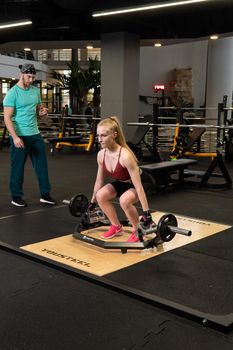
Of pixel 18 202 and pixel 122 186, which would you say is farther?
pixel 18 202

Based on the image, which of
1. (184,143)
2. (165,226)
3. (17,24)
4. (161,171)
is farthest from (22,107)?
(17,24)

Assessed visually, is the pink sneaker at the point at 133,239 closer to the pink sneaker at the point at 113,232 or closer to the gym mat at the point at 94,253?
the gym mat at the point at 94,253

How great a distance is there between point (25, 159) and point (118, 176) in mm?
1378

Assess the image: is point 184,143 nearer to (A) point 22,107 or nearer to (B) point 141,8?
(B) point 141,8

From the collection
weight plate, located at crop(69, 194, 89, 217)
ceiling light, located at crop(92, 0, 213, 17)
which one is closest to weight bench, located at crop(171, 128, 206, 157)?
ceiling light, located at crop(92, 0, 213, 17)

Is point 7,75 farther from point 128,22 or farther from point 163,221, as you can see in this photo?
point 163,221

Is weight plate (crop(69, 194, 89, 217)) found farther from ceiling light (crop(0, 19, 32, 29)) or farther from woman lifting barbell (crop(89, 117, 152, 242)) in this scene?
ceiling light (crop(0, 19, 32, 29))

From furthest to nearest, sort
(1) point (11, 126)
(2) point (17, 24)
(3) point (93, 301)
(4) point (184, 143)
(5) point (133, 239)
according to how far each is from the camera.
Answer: (2) point (17, 24), (4) point (184, 143), (1) point (11, 126), (5) point (133, 239), (3) point (93, 301)

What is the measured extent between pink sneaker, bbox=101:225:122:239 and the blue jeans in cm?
125

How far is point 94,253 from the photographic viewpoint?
2627mm

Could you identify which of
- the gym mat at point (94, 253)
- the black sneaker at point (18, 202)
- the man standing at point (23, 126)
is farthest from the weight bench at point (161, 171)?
the gym mat at point (94, 253)

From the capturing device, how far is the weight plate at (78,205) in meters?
3.03

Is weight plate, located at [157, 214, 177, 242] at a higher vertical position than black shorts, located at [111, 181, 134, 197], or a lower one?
lower

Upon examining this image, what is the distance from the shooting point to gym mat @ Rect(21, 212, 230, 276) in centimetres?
242
